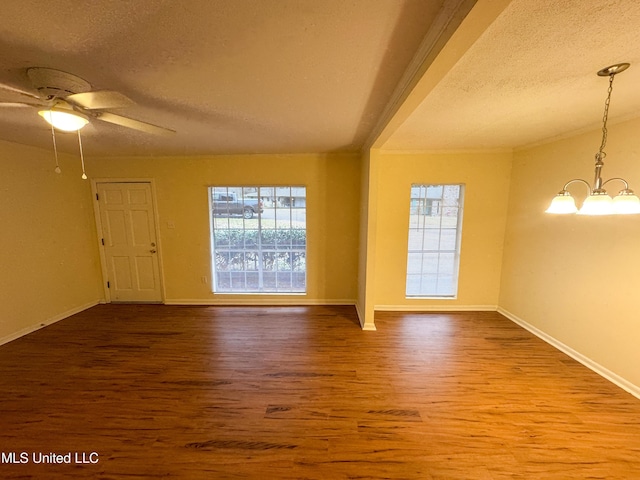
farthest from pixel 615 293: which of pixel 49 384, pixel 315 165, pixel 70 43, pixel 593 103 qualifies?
pixel 49 384

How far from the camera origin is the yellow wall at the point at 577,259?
2.14m

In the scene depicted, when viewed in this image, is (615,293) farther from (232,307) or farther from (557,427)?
(232,307)

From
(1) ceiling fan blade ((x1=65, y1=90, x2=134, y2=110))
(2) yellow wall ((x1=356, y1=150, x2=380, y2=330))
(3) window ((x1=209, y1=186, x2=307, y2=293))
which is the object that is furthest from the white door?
(2) yellow wall ((x1=356, y1=150, x2=380, y2=330))

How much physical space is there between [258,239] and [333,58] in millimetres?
3072

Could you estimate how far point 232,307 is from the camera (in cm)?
397

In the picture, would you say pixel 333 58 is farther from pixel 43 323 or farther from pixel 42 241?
pixel 43 323

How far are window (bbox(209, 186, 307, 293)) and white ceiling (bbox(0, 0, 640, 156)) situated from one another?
5.30 ft

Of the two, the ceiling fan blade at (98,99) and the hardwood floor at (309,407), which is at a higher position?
the ceiling fan blade at (98,99)

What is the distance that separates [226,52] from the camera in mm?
1255

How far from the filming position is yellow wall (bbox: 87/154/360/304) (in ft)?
12.4

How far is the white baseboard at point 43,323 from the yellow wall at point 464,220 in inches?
176

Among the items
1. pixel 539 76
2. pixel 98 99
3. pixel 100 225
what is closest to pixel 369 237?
pixel 539 76

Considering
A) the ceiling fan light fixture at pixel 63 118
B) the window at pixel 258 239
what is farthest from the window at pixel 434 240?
the ceiling fan light fixture at pixel 63 118

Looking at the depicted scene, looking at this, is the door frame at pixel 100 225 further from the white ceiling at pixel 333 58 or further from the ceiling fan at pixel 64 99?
the ceiling fan at pixel 64 99
